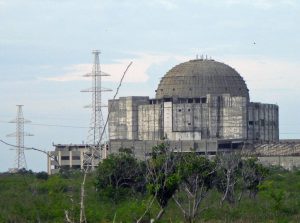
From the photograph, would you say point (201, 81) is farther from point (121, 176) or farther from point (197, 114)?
point (121, 176)

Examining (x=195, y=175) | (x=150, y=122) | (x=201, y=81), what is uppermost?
(x=201, y=81)

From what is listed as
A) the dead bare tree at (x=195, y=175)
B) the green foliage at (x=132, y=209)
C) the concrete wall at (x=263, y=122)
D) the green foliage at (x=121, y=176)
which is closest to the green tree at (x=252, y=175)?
the green foliage at (x=132, y=209)

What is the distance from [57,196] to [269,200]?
422 inches

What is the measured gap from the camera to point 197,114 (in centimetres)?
8981

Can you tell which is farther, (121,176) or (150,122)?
(150,122)

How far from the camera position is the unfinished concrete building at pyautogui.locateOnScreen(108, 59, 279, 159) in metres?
88.9

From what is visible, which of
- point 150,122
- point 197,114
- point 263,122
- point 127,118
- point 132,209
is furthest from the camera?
point 127,118

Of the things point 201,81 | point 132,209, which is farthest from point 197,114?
point 132,209

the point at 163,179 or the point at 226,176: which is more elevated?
the point at 163,179

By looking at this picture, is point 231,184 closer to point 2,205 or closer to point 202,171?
point 202,171

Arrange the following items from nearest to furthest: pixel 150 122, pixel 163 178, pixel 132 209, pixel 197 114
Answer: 1. pixel 163 178
2. pixel 132 209
3. pixel 197 114
4. pixel 150 122

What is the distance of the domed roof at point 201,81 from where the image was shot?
301ft

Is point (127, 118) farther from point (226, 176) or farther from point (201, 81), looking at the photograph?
point (226, 176)

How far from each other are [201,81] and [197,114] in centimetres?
427
